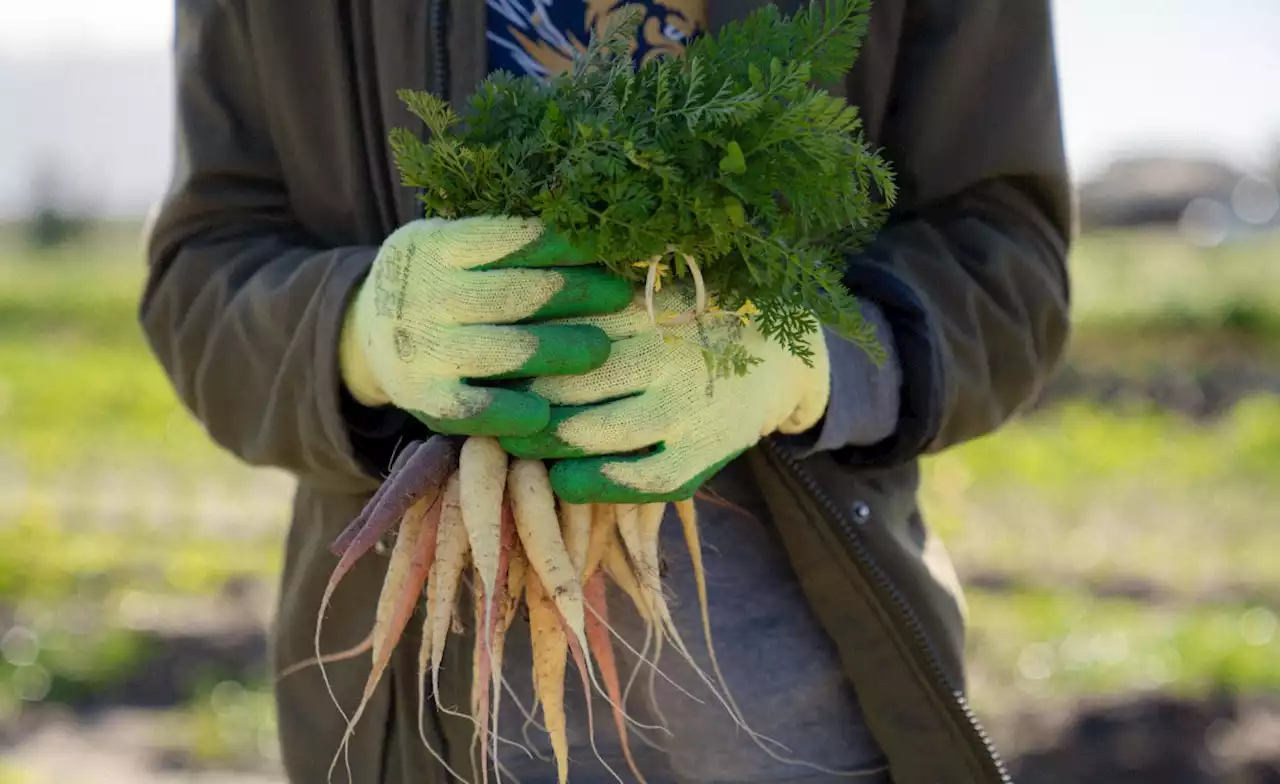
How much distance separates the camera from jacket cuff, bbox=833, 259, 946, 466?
1.30 metres

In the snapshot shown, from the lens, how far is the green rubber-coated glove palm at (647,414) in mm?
1089

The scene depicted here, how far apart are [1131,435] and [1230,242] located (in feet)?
24.6

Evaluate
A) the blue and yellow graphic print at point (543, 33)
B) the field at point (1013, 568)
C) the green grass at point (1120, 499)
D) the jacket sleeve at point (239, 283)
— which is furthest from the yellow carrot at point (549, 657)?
the green grass at point (1120, 499)

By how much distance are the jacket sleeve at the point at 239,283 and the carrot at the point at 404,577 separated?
0.22 feet

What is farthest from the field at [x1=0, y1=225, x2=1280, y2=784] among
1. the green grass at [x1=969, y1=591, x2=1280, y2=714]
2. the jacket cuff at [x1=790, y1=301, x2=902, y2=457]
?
the jacket cuff at [x1=790, y1=301, x2=902, y2=457]

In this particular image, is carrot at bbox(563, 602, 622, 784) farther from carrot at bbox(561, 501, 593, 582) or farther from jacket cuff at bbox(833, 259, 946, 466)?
jacket cuff at bbox(833, 259, 946, 466)

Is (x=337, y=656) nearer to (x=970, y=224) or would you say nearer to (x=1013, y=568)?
(x=970, y=224)

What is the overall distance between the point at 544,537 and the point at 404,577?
0.17m

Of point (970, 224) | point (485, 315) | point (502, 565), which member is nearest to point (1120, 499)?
point (970, 224)

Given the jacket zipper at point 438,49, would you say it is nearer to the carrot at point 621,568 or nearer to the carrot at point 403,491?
the carrot at point 403,491

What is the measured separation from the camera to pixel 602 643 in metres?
1.25

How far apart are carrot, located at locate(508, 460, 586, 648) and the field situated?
2704mm

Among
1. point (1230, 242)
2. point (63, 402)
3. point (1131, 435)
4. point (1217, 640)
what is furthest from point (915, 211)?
point (1230, 242)

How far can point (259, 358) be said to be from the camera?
1.29 metres
